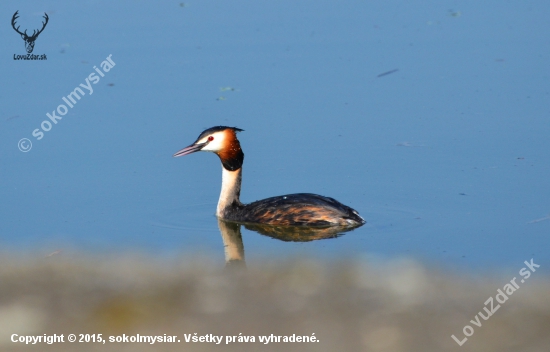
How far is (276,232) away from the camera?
10812 millimetres

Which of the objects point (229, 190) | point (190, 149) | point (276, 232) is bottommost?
point (276, 232)

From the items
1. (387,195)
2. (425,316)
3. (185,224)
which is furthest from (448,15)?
(425,316)

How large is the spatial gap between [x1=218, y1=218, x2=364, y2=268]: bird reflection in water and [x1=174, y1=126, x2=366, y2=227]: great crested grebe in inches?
2.2

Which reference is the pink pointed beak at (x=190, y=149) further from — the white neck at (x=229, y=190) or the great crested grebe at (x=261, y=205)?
the white neck at (x=229, y=190)

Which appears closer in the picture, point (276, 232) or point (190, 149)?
point (276, 232)

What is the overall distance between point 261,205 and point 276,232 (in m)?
0.37

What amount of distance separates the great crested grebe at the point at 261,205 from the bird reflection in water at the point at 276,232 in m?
0.06

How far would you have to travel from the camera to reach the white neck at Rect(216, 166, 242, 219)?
11.4 metres

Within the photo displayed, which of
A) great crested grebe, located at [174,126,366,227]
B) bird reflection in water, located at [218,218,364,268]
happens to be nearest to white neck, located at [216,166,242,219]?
great crested grebe, located at [174,126,366,227]

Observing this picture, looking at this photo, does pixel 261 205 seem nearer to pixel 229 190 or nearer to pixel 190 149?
pixel 229 190

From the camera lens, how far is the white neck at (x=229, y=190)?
11406mm

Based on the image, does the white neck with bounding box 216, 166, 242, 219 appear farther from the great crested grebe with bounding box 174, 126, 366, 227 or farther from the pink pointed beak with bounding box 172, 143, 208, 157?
the pink pointed beak with bounding box 172, 143, 208, 157

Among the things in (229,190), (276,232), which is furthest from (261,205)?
(229,190)

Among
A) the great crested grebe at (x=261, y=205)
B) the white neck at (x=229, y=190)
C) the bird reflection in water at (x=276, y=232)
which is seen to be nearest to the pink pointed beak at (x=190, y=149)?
the great crested grebe at (x=261, y=205)
